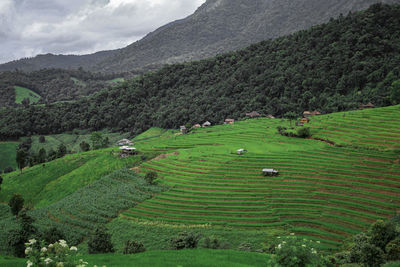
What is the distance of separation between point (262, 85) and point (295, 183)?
96.6 m

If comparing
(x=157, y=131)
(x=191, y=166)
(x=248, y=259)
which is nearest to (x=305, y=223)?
(x=248, y=259)

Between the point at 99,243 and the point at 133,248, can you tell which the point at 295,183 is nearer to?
the point at 133,248

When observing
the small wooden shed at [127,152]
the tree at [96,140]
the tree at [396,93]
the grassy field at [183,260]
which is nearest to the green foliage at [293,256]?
the grassy field at [183,260]

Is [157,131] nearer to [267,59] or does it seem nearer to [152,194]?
[267,59]

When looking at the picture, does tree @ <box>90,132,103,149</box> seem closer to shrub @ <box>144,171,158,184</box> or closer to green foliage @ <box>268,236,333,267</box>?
shrub @ <box>144,171,158,184</box>

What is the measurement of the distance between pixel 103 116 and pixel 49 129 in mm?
31105

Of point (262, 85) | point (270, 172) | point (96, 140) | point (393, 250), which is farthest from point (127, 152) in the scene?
point (262, 85)

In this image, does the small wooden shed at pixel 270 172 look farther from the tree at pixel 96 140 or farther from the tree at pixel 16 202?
the tree at pixel 96 140

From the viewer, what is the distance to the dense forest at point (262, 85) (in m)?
111

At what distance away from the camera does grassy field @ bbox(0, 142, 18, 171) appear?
114m

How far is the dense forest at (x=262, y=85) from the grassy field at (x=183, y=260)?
87.7 m

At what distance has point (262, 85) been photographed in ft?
448

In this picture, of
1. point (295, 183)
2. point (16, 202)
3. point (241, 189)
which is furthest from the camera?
point (16, 202)

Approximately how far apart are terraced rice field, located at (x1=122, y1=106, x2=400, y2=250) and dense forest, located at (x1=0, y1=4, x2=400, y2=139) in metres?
42.4
